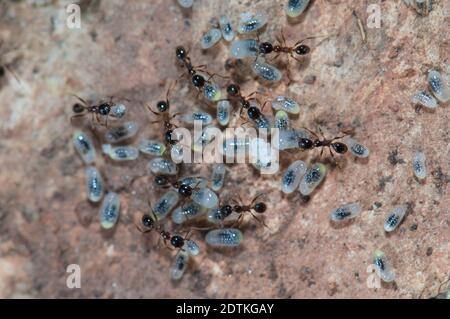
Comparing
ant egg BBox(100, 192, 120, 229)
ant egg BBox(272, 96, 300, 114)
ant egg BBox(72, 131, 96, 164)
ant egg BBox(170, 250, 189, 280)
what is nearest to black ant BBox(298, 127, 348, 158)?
ant egg BBox(272, 96, 300, 114)

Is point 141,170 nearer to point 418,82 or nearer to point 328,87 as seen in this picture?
point 328,87

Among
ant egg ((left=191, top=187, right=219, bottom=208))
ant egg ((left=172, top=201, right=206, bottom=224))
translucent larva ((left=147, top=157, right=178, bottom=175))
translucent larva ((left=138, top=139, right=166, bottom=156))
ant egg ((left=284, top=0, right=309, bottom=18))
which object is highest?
ant egg ((left=284, top=0, right=309, bottom=18))

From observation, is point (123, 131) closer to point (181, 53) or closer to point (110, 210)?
point (110, 210)

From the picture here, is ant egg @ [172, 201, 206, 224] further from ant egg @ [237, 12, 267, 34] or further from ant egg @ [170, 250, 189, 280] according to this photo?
ant egg @ [237, 12, 267, 34]

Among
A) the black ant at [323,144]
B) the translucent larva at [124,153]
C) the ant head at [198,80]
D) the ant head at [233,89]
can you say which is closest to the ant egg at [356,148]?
the black ant at [323,144]

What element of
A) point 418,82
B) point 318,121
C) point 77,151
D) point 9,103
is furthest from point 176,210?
point 418,82

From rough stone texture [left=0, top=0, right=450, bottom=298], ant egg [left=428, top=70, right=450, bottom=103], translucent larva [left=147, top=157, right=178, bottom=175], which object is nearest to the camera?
ant egg [left=428, top=70, right=450, bottom=103]

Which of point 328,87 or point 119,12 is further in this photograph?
point 119,12
